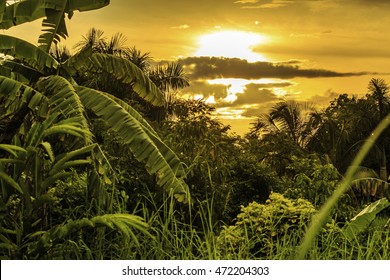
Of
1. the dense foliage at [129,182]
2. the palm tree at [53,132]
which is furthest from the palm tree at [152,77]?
the palm tree at [53,132]

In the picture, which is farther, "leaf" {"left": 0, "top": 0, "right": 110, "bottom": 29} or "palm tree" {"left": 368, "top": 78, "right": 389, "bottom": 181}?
"palm tree" {"left": 368, "top": 78, "right": 389, "bottom": 181}

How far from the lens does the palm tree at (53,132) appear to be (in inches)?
279

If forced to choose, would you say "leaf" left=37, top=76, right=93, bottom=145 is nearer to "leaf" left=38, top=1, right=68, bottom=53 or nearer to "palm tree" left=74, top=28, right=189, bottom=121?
"leaf" left=38, top=1, right=68, bottom=53

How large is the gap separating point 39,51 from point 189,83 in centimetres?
1010

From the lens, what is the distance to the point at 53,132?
7273 mm

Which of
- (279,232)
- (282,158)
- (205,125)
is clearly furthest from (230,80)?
(279,232)

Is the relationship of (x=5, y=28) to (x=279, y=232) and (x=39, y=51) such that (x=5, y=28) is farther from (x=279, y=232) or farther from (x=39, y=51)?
(x=279, y=232)

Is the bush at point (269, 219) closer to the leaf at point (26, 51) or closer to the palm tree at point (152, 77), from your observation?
the leaf at point (26, 51)

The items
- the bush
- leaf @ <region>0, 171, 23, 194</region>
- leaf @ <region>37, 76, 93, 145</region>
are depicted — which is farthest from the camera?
the bush

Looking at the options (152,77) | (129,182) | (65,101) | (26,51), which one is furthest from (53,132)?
(152,77)

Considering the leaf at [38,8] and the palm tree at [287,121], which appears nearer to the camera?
the leaf at [38,8]

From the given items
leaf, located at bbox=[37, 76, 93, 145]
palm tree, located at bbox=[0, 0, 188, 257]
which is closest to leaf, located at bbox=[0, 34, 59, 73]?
palm tree, located at bbox=[0, 0, 188, 257]

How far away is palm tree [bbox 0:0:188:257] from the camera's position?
23.3ft
